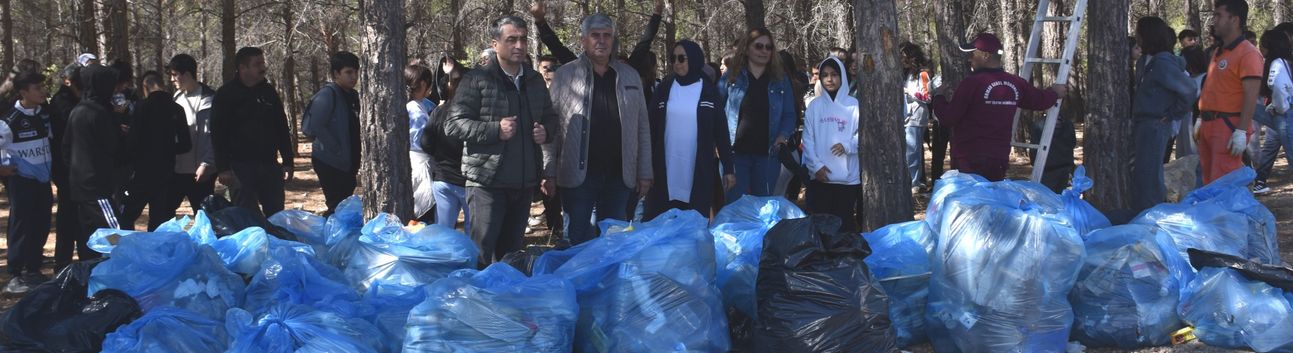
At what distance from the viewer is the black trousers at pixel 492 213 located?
5633 millimetres

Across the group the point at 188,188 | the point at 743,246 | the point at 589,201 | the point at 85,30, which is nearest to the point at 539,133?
the point at 589,201

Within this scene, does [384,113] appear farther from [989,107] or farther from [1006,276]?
[989,107]

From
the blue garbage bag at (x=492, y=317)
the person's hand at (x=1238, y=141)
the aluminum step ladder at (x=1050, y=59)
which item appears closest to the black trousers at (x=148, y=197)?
the blue garbage bag at (x=492, y=317)

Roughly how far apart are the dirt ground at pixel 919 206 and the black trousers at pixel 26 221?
251 mm

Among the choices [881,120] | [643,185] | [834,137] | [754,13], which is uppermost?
[754,13]

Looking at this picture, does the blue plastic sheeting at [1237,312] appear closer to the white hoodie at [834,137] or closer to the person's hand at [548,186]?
the white hoodie at [834,137]

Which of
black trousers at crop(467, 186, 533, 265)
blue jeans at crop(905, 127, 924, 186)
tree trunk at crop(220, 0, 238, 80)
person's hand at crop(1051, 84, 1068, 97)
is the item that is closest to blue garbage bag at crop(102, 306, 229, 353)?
black trousers at crop(467, 186, 533, 265)

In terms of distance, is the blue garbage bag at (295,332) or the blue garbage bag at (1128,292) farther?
the blue garbage bag at (1128,292)

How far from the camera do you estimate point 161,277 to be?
4.42 m

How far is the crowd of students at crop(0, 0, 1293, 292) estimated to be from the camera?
5.80 m

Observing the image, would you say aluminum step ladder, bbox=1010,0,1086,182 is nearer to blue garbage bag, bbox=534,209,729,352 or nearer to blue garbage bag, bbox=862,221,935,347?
blue garbage bag, bbox=862,221,935,347

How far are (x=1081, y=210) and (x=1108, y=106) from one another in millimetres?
2164

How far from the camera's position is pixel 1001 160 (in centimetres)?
640

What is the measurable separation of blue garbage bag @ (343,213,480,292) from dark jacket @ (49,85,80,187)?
11.0ft
